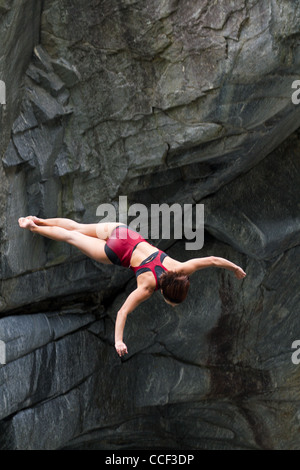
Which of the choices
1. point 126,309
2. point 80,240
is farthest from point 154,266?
point 80,240

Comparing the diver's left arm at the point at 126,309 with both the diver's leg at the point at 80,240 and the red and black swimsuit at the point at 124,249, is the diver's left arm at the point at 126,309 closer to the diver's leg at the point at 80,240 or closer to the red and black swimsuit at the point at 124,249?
the red and black swimsuit at the point at 124,249

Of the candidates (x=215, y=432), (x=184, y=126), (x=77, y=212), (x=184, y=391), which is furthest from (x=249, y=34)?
(x=215, y=432)

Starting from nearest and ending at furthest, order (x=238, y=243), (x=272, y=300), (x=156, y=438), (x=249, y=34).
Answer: (x=249, y=34) → (x=238, y=243) → (x=272, y=300) → (x=156, y=438)

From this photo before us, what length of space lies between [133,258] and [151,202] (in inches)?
69.9

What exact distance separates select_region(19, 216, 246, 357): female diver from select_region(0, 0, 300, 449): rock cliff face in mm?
766

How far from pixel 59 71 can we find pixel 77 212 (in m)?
1.39

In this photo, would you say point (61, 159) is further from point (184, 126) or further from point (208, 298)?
point (208, 298)

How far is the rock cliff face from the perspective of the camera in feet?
26.2

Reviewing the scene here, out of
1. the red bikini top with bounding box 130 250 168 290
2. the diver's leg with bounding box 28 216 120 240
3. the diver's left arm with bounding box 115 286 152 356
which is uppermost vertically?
the diver's leg with bounding box 28 216 120 240

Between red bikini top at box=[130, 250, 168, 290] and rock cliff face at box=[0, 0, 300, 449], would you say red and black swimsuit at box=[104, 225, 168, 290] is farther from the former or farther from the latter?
rock cliff face at box=[0, 0, 300, 449]

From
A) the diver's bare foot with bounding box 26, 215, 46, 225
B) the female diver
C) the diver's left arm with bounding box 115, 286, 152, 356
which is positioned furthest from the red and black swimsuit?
the diver's bare foot with bounding box 26, 215, 46, 225

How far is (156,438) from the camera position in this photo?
11305mm

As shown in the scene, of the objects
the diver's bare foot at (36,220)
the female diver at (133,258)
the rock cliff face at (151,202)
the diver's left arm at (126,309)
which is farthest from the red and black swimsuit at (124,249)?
the rock cliff face at (151,202)

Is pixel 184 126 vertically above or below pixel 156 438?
above
